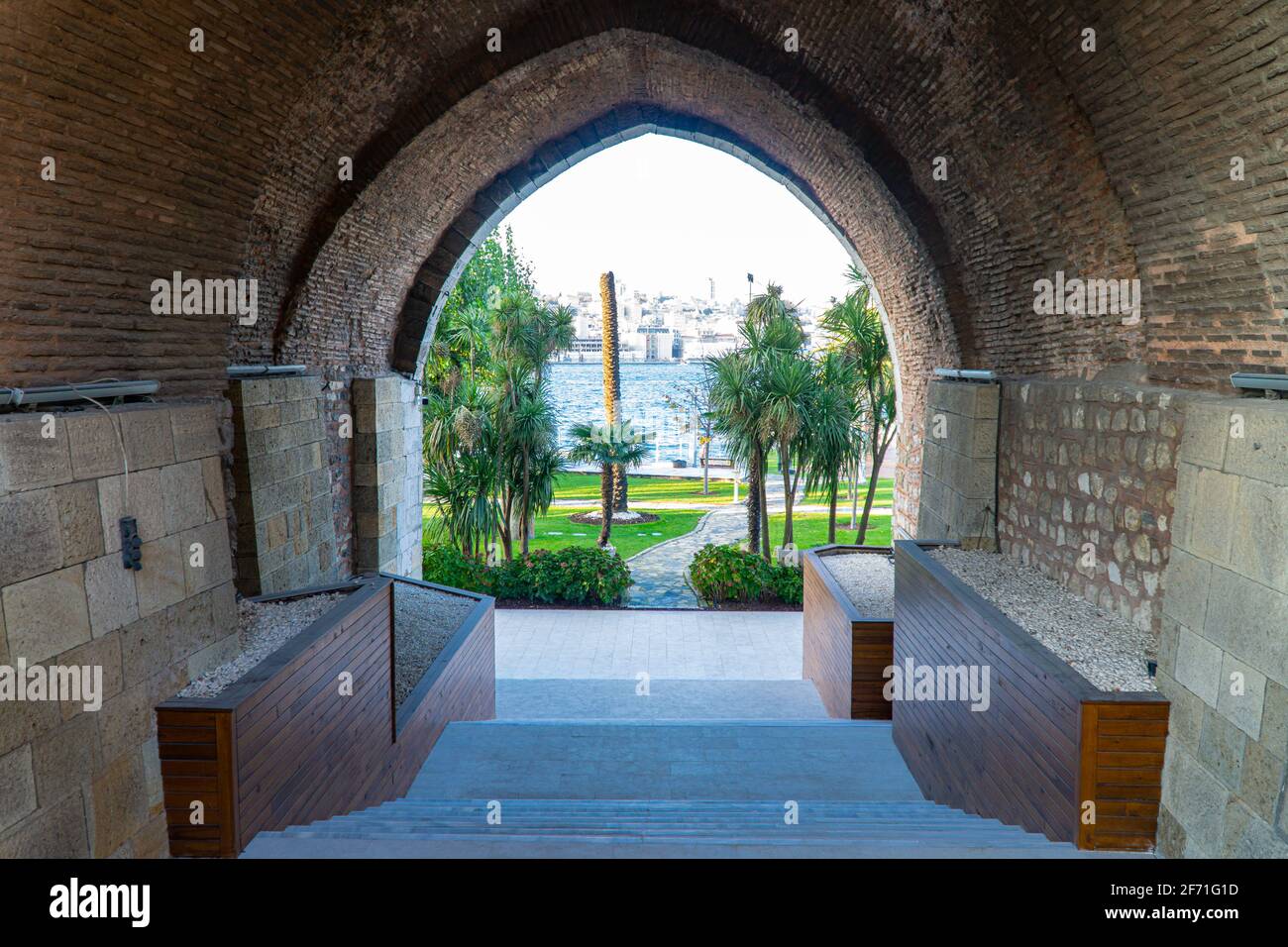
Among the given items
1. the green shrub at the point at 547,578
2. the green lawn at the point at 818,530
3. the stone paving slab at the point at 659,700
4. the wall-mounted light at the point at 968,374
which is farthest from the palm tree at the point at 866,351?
the wall-mounted light at the point at 968,374

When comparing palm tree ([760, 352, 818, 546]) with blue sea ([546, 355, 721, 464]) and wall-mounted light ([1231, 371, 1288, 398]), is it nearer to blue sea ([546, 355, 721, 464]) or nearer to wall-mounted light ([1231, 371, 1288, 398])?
wall-mounted light ([1231, 371, 1288, 398])

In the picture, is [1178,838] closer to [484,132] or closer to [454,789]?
[454,789]

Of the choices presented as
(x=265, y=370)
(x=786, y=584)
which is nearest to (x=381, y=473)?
(x=265, y=370)

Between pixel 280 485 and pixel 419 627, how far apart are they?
6.02ft

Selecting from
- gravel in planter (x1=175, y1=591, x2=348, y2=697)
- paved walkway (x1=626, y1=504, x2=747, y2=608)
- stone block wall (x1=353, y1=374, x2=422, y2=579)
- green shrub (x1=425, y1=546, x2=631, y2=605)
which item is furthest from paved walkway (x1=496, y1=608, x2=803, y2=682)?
gravel in planter (x1=175, y1=591, x2=348, y2=697)

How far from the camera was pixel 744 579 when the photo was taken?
1246 cm

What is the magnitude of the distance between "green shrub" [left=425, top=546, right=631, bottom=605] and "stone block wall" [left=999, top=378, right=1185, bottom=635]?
6.52 metres

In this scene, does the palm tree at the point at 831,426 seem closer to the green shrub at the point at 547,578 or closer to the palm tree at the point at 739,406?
the palm tree at the point at 739,406

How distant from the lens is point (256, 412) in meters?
6.36

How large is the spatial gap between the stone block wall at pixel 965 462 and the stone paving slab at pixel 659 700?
80.0 inches

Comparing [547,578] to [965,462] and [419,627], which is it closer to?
[419,627]

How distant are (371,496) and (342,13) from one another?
190 inches

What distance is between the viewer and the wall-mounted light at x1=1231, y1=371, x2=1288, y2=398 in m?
3.50
